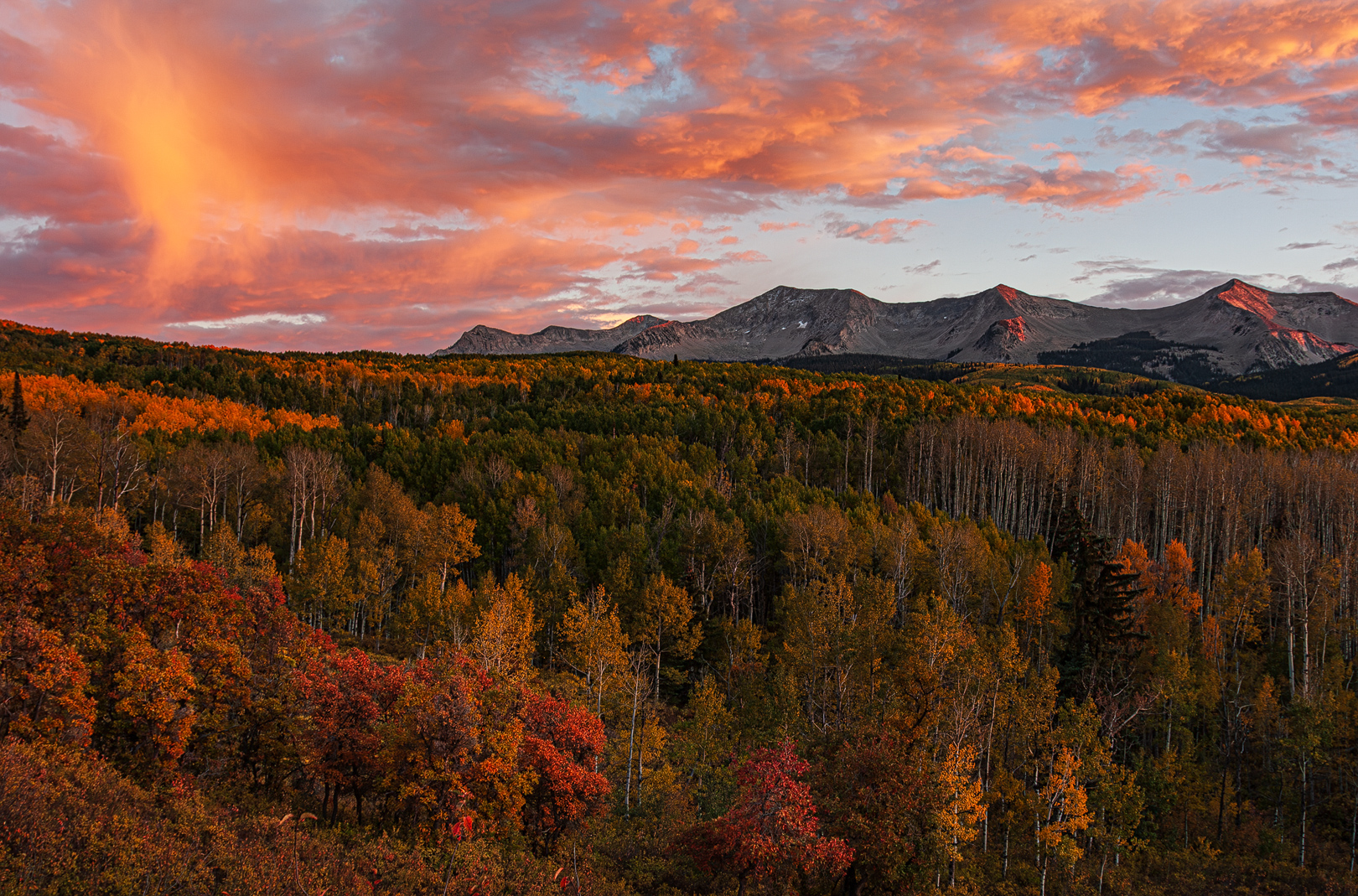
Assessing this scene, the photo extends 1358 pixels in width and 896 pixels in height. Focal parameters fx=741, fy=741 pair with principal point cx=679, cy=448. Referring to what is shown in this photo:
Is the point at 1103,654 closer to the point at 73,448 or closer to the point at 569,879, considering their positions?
the point at 569,879

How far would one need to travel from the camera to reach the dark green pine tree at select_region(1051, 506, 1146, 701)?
66.9 meters

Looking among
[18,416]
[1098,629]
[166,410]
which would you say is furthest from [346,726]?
[166,410]

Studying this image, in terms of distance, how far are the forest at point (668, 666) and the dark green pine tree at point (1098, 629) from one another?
456mm

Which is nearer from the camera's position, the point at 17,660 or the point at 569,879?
the point at 17,660

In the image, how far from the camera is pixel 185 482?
9456 centimetres

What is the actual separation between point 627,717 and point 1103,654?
43.9m

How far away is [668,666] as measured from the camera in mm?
79938

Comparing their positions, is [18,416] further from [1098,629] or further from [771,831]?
[1098,629]

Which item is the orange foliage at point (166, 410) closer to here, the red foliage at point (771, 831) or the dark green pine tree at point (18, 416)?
the dark green pine tree at point (18, 416)

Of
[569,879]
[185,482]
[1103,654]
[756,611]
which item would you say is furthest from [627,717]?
[185,482]

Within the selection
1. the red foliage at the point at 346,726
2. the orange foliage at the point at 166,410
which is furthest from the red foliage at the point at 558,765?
the orange foliage at the point at 166,410

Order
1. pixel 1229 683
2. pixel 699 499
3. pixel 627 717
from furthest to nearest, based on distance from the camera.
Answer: pixel 699 499 < pixel 1229 683 < pixel 627 717

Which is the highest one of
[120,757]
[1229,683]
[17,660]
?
[17,660]

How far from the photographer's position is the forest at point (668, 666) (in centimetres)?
3244
